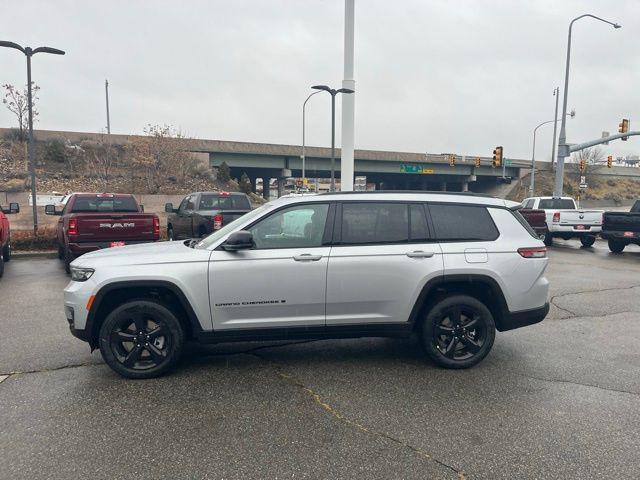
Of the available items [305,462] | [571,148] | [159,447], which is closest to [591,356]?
[305,462]

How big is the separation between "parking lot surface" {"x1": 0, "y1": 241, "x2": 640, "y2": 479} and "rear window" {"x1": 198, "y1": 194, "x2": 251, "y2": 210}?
7451mm

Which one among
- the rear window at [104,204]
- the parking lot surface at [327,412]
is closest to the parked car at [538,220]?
the parking lot surface at [327,412]

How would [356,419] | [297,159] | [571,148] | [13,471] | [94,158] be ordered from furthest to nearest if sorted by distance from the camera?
1. [297,159]
2. [94,158]
3. [571,148]
4. [356,419]
5. [13,471]

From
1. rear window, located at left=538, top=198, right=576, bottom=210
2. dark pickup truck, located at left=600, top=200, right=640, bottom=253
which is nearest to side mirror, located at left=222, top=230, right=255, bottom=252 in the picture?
dark pickup truck, located at left=600, top=200, right=640, bottom=253

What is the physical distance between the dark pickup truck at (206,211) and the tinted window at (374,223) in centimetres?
750

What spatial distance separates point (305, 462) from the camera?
2.97 metres

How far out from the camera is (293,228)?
4477 millimetres

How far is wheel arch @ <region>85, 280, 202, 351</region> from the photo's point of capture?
4.12 meters

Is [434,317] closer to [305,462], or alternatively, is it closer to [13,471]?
[305,462]

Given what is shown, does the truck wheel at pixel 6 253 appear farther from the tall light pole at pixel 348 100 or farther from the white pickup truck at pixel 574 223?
the white pickup truck at pixel 574 223

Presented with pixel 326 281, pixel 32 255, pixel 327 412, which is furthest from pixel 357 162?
pixel 327 412

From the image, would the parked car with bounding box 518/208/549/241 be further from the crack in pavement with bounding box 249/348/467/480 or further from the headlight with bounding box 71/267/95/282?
the headlight with bounding box 71/267/95/282

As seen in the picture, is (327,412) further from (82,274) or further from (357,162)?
(357,162)

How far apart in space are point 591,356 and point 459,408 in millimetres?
2200
